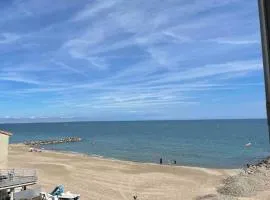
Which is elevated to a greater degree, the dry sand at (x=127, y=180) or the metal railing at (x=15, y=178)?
the metal railing at (x=15, y=178)

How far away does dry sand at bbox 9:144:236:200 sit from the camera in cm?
3578

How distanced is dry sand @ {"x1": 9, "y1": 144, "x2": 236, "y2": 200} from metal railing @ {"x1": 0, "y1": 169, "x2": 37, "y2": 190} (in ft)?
23.3

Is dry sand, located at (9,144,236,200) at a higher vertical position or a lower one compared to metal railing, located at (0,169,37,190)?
lower

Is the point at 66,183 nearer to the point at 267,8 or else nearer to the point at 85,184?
the point at 85,184

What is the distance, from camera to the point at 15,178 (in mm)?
26578

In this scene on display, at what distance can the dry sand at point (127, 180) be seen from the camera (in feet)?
117

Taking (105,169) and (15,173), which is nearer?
(15,173)

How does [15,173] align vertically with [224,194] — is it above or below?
above

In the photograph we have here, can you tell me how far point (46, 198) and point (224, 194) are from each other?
51.4ft

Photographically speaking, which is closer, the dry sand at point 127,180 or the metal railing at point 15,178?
the metal railing at point 15,178

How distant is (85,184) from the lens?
1570 inches

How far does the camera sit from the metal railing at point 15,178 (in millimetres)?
25805

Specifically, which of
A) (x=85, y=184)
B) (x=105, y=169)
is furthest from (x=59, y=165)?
(x=85, y=184)

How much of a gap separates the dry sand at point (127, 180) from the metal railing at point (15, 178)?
7115 millimetres
